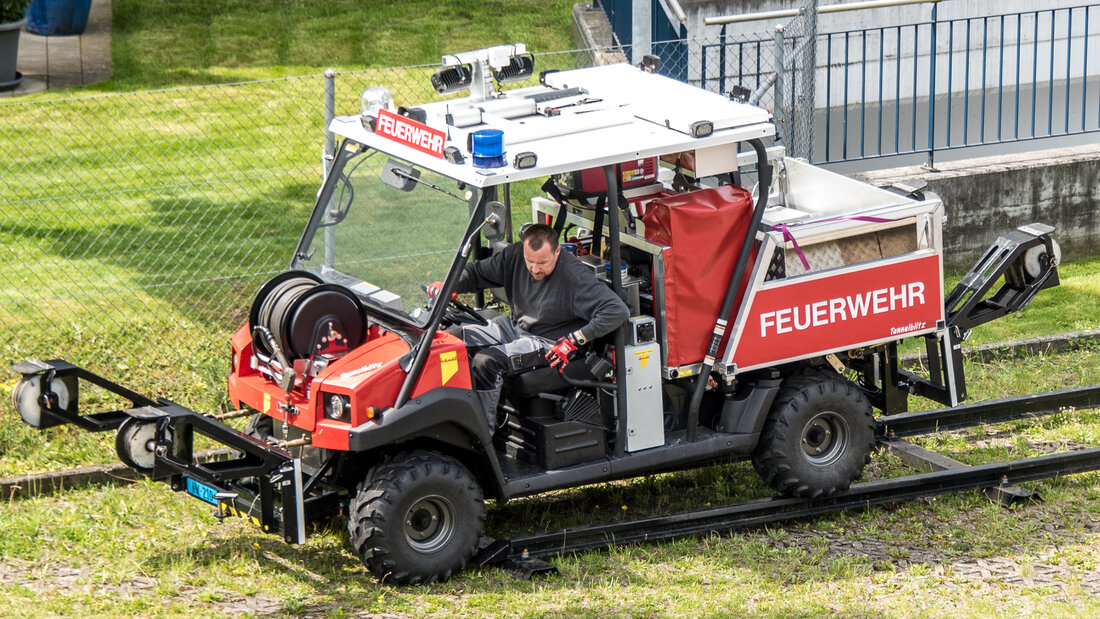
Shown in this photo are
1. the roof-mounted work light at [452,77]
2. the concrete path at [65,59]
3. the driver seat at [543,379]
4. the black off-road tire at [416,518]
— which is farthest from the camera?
the concrete path at [65,59]

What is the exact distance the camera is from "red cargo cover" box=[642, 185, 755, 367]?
267 inches

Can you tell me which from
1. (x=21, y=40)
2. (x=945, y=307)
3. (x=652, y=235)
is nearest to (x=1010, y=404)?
(x=945, y=307)

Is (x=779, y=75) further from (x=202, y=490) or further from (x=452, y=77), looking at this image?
(x=202, y=490)

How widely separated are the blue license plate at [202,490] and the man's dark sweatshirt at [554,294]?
1.54 metres

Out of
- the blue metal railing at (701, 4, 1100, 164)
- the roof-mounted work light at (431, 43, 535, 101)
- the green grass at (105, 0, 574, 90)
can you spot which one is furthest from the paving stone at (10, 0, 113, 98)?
the roof-mounted work light at (431, 43, 535, 101)

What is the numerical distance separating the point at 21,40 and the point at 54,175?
5.45m

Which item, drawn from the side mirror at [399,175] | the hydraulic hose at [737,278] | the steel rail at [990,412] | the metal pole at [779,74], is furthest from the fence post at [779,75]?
the side mirror at [399,175]

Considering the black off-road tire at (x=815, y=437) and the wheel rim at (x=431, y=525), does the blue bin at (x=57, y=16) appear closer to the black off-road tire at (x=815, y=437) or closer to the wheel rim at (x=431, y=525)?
the wheel rim at (x=431, y=525)

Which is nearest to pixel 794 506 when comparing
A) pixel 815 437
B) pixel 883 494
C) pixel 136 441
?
pixel 815 437

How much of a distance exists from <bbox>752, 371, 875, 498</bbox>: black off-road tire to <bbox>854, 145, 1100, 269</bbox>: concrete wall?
3.98 meters

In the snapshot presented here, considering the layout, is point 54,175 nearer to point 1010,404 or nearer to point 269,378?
point 269,378

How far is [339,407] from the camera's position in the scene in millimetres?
6277

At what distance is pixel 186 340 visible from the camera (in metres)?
9.30

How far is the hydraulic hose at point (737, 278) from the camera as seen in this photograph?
6844mm
